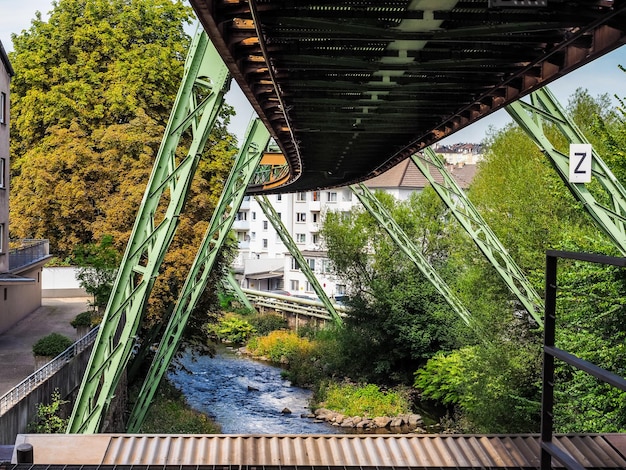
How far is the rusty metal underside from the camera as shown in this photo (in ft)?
21.4

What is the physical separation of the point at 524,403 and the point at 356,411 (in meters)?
10.2

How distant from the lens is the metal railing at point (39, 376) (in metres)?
14.1

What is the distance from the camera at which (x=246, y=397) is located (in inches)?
1182

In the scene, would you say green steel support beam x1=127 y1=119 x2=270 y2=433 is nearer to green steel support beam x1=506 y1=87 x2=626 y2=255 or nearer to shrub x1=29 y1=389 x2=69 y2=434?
shrub x1=29 y1=389 x2=69 y2=434

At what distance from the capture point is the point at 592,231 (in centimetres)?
1831

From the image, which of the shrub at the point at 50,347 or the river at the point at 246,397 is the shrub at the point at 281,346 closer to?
the river at the point at 246,397

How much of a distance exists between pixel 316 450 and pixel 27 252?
2386cm

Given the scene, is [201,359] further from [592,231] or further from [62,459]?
[62,459]

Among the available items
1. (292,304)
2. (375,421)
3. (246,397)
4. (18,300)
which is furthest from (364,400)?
(292,304)

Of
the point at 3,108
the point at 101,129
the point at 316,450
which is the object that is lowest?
the point at 316,450

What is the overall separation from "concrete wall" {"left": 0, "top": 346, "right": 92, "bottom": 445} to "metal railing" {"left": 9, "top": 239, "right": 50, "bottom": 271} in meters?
9.19

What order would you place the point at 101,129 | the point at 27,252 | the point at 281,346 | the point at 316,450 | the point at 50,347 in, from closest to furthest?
1. the point at 316,450
2. the point at 50,347
3. the point at 101,129
4. the point at 27,252
5. the point at 281,346

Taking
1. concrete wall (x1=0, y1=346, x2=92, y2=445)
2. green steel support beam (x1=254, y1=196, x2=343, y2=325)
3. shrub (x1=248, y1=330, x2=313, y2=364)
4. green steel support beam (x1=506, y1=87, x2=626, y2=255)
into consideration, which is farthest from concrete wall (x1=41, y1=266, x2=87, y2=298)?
green steel support beam (x1=506, y1=87, x2=626, y2=255)

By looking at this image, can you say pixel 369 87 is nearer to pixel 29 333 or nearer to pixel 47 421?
pixel 47 421
